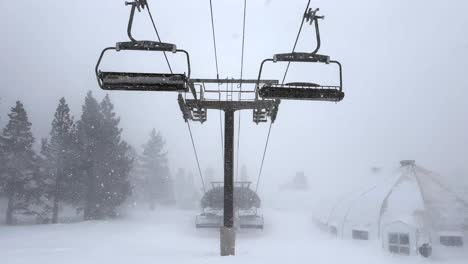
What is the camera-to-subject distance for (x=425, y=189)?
88.3 ft

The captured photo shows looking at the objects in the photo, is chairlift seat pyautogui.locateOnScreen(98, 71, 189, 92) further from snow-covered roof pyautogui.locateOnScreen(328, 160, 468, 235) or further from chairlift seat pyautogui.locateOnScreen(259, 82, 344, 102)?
snow-covered roof pyautogui.locateOnScreen(328, 160, 468, 235)

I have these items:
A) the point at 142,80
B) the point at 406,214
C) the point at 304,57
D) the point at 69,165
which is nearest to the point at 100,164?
the point at 69,165

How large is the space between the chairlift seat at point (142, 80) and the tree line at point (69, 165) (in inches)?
1300

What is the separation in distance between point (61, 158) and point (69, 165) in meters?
1.05

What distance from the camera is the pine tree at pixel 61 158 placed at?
3644cm

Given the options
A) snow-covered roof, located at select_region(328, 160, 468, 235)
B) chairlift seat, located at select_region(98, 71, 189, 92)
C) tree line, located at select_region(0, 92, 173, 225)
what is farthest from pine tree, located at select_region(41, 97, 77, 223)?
chairlift seat, located at select_region(98, 71, 189, 92)

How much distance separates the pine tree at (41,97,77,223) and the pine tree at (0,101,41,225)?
1.63 metres

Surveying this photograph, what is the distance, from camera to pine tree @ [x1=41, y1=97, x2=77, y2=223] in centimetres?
3644

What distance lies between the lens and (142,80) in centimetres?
553

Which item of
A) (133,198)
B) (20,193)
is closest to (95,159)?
(20,193)

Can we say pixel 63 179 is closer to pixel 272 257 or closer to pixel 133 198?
pixel 133 198

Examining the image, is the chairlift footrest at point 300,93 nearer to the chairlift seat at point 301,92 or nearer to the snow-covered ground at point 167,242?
the chairlift seat at point 301,92

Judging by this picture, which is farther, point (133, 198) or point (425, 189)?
point (133, 198)

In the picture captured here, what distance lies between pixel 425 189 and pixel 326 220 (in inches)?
329
